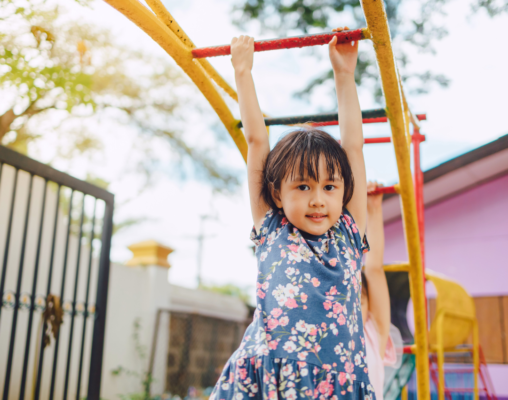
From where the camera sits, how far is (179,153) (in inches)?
324

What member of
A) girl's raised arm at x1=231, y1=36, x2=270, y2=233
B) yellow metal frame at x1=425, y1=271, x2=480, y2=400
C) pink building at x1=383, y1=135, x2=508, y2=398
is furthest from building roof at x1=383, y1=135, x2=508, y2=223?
girl's raised arm at x1=231, y1=36, x2=270, y2=233

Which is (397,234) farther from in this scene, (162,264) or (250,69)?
(250,69)

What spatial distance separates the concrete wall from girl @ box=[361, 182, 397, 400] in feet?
7.81

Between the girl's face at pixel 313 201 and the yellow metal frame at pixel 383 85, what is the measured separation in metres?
0.28

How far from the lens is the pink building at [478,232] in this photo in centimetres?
367

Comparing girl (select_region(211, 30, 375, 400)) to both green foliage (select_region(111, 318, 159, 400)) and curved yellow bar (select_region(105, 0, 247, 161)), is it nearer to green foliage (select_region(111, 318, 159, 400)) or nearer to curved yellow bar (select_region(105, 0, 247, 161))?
curved yellow bar (select_region(105, 0, 247, 161))

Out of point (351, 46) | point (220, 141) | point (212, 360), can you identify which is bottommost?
point (212, 360)

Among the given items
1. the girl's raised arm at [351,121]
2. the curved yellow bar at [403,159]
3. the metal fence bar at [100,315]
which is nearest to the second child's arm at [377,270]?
the curved yellow bar at [403,159]

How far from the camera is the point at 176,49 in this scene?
4.06 ft

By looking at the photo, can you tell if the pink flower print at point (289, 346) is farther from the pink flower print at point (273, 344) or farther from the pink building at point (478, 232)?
the pink building at point (478, 232)

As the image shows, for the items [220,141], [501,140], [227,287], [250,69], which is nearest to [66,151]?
[220,141]

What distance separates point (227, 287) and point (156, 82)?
64.8 ft

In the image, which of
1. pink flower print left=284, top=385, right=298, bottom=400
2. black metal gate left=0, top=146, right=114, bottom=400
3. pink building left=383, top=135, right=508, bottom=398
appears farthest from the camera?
pink building left=383, top=135, right=508, bottom=398

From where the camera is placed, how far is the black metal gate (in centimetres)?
217
